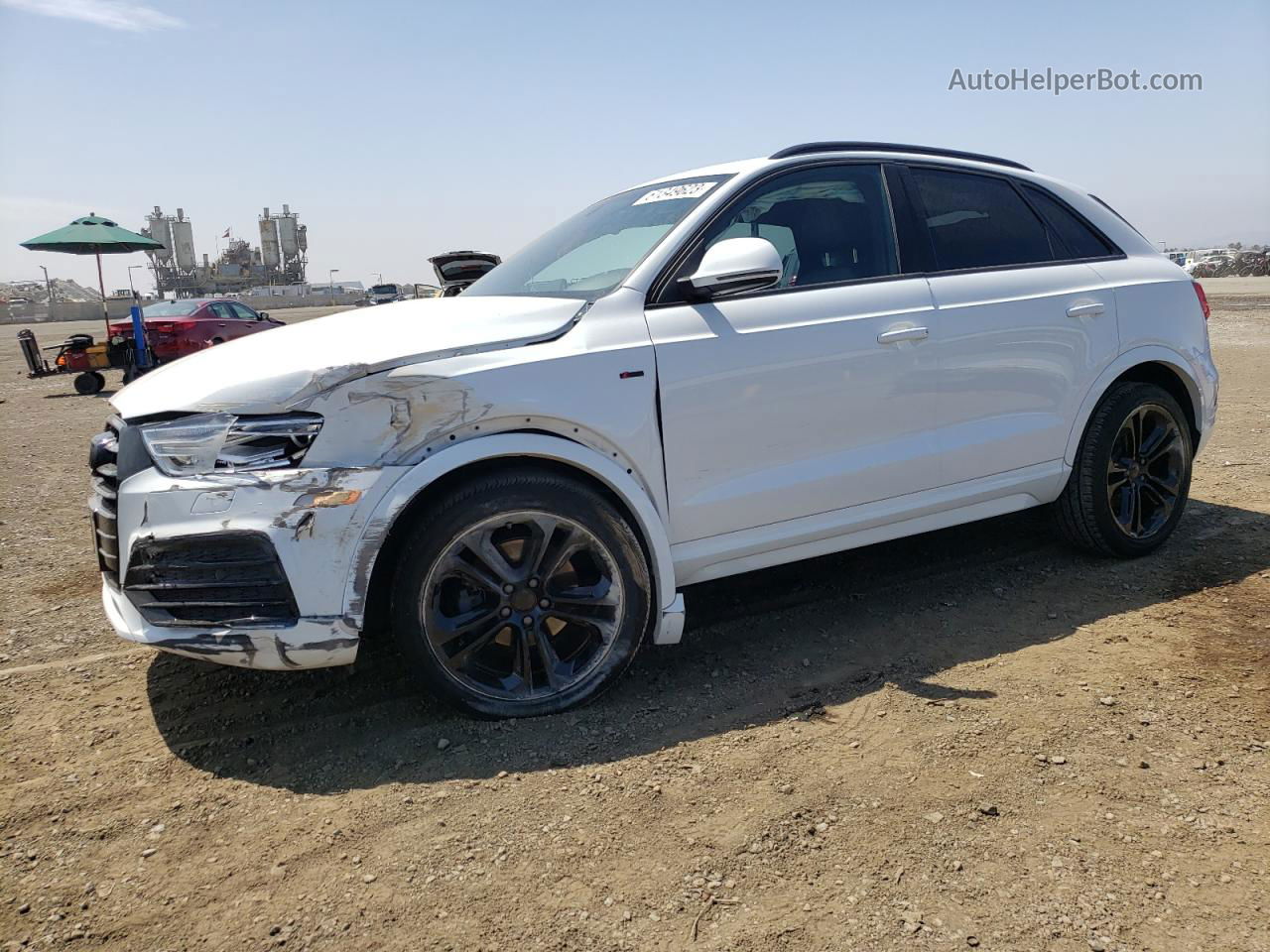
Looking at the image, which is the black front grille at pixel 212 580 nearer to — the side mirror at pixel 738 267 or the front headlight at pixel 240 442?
the front headlight at pixel 240 442

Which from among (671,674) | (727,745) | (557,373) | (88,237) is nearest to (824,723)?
(727,745)

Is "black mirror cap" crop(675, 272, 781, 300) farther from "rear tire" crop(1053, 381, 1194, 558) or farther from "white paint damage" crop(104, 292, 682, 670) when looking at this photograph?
"rear tire" crop(1053, 381, 1194, 558)

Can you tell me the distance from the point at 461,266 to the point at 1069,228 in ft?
12.9

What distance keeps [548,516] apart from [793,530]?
987 millimetres

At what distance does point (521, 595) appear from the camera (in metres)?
2.95

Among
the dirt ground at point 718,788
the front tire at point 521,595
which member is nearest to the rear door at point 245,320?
the dirt ground at point 718,788

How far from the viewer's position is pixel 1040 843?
228 centimetres

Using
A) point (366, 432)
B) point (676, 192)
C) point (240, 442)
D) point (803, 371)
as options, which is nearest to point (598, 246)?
point (676, 192)

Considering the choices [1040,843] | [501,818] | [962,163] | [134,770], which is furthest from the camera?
[962,163]

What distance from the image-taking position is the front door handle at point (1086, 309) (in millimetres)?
3951

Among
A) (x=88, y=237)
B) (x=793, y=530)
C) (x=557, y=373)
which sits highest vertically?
(x=88, y=237)

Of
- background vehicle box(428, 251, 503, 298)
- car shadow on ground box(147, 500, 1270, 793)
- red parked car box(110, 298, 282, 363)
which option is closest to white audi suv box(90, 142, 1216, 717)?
car shadow on ground box(147, 500, 1270, 793)

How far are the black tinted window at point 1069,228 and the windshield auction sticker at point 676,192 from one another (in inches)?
66.9

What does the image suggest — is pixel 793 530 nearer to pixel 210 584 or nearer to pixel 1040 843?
pixel 1040 843
